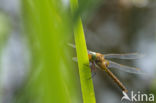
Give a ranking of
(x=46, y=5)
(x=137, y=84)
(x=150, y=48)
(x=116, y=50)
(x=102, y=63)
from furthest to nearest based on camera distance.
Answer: (x=116, y=50) → (x=137, y=84) → (x=150, y=48) → (x=102, y=63) → (x=46, y=5)

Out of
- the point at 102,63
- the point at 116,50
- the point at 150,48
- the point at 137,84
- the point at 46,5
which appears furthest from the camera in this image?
the point at 116,50

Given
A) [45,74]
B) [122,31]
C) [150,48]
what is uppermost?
[122,31]

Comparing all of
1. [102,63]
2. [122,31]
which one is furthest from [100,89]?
[102,63]

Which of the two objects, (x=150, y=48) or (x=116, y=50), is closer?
(x=150, y=48)

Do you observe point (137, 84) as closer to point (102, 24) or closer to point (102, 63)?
point (102, 24)

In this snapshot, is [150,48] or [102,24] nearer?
[150,48]

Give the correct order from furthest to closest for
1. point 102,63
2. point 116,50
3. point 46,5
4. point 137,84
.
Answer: point 116,50 → point 137,84 → point 102,63 → point 46,5

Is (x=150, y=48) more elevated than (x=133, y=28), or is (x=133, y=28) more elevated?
(x=133, y=28)

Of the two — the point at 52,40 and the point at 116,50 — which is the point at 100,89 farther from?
the point at 52,40

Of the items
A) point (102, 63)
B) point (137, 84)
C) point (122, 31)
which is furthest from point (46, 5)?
point (122, 31)
